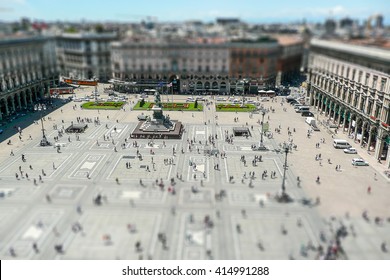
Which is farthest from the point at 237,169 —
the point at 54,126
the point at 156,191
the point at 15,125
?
the point at 15,125

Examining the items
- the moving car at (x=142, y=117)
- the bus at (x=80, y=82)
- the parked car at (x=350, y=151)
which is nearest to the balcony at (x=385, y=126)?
the parked car at (x=350, y=151)

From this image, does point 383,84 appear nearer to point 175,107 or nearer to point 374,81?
point 374,81

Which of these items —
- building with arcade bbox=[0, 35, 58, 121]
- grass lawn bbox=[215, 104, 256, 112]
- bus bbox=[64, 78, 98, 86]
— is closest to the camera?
building with arcade bbox=[0, 35, 58, 121]

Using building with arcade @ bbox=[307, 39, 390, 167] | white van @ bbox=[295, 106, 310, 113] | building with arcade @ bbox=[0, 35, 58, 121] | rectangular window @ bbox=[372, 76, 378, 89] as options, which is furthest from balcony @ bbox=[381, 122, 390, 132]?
building with arcade @ bbox=[0, 35, 58, 121]

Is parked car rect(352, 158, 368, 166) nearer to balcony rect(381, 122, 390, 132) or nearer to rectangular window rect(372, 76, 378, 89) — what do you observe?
balcony rect(381, 122, 390, 132)

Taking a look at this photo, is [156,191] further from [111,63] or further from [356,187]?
[111,63]

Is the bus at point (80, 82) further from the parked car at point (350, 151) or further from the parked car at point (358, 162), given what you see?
the parked car at point (358, 162)
